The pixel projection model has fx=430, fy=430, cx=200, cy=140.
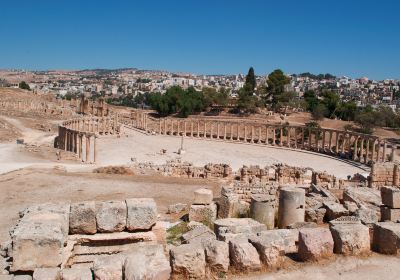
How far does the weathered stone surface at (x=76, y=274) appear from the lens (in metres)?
8.12

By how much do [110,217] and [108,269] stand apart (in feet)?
6.81

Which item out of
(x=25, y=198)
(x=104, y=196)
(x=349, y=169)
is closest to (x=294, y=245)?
(x=104, y=196)

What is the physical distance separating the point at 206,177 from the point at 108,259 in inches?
827

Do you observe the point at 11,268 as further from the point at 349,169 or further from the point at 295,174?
the point at 349,169

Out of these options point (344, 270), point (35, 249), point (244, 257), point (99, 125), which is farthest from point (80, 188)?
point (99, 125)

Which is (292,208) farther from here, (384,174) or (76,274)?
(384,174)

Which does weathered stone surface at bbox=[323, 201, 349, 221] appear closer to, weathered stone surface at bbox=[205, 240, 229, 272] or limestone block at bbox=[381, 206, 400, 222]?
limestone block at bbox=[381, 206, 400, 222]

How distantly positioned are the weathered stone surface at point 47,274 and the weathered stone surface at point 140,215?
2223mm

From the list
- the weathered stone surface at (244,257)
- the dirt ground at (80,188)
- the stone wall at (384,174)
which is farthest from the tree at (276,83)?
the weathered stone surface at (244,257)

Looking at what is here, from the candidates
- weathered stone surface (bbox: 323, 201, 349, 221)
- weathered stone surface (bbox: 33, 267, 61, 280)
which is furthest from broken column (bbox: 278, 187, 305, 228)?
weathered stone surface (bbox: 33, 267, 61, 280)

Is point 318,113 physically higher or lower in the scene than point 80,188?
higher

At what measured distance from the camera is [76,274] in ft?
26.9

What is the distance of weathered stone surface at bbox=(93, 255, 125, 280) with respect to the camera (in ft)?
26.9

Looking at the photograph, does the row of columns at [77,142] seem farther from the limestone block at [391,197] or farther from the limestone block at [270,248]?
the limestone block at [270,248]
